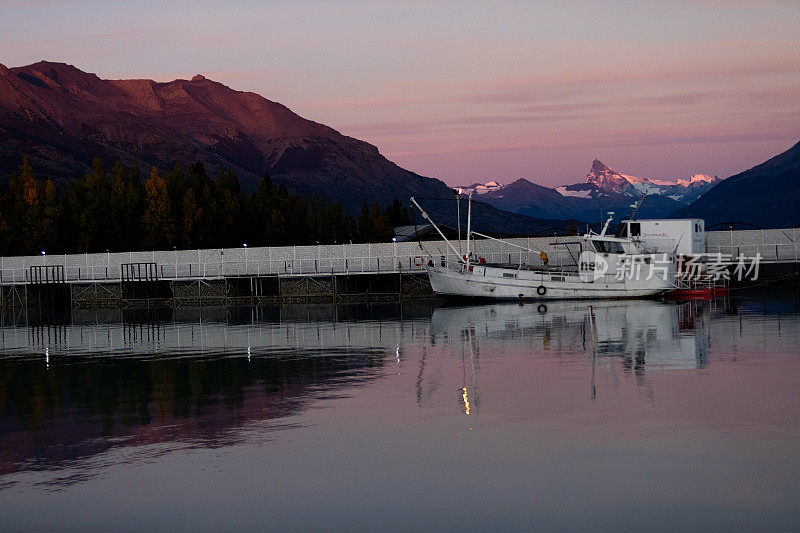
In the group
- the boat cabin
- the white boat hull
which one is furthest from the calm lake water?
the boat cabin

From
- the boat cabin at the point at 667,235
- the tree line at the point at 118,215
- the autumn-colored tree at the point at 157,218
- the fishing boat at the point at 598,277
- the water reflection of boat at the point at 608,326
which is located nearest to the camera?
the water reflection of boat at the point at 608,326

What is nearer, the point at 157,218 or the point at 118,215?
the point at 157,218

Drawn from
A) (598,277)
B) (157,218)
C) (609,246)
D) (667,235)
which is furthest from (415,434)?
(157,218)

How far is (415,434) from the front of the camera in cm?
2531

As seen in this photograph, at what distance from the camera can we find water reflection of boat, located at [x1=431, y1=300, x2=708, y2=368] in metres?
41.4

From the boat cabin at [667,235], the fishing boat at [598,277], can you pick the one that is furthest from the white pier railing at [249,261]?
the fishing boat at [598,277]

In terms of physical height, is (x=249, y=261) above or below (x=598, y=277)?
above

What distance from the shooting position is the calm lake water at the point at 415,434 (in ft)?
60.9

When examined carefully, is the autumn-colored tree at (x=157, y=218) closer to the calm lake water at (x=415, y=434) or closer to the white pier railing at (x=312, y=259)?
the white pier railing at (x=312, y=259)

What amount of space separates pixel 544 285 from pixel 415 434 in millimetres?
58148

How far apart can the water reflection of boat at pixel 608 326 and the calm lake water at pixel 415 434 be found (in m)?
0.41

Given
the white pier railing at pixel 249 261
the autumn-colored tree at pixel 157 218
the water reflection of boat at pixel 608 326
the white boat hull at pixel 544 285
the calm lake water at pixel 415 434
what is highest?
the autumn-colored tree at pixel 157 218

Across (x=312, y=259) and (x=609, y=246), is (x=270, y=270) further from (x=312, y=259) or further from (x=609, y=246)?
(x=609, y=246)

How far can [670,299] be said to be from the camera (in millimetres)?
81812
